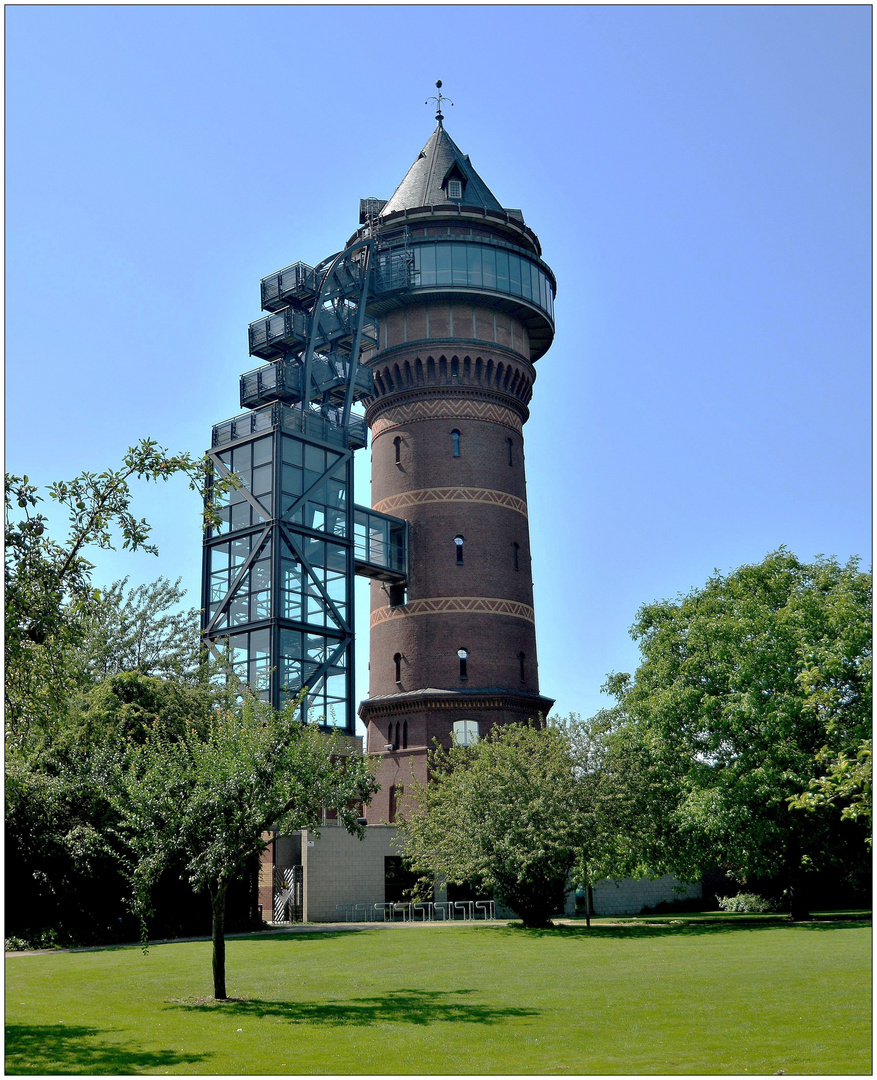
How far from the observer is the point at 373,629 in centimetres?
5128

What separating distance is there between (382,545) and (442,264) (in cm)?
1400

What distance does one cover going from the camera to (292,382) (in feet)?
163

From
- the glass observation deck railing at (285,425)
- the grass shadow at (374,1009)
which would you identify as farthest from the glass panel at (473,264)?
the grass shadow at (374,1009)

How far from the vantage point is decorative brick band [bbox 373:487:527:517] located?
5038 centimetres

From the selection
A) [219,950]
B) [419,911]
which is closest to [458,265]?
[419,911]

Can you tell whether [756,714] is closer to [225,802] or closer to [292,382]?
[225,802]

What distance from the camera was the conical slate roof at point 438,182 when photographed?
5503cm

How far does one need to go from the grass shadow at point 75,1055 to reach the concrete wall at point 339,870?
26.1 meters

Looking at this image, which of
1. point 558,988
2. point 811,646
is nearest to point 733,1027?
point 558,988

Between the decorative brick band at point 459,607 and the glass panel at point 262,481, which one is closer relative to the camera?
the glass panel at point 262,481

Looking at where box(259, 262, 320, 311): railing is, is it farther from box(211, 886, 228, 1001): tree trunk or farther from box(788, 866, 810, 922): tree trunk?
box(211, 886, 228, 1001): tree trunk

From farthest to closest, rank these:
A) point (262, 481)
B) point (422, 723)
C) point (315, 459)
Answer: point (422, 723) < point (315, 459) < point (262, 481)

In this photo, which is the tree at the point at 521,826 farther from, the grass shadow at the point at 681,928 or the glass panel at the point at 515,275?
the glass panel at the point at 515,275

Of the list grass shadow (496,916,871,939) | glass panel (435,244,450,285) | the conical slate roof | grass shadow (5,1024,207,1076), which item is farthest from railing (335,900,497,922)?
the conical slate roof
